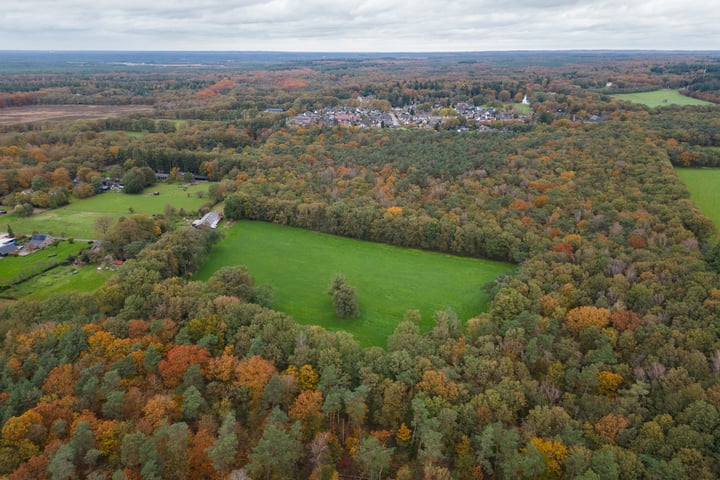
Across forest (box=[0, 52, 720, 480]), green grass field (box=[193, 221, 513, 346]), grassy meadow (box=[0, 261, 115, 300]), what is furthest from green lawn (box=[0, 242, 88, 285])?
green grass field (box=[193, 221, 513, 346])

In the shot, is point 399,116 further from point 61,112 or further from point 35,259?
point 61,112

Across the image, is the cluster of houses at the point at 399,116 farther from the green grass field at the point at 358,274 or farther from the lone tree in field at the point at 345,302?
the lone tree in field at the point at 345,302

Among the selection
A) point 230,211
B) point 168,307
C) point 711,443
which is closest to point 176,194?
point 230,211

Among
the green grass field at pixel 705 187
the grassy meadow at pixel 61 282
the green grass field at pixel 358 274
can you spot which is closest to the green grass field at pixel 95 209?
the grassy meadow at pixel 61 282

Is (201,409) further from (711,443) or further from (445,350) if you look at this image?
(711,443)

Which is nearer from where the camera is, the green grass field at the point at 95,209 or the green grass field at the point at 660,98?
the green grass field at the point at 95,209

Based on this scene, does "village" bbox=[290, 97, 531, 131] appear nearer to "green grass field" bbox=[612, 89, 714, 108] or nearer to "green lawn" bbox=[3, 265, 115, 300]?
"green grass field" bbox=[612, 89, 714, 108]
